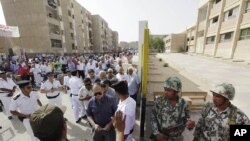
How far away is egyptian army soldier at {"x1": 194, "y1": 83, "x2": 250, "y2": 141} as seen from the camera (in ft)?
6.73

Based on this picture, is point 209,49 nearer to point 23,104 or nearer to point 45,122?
point 23,104

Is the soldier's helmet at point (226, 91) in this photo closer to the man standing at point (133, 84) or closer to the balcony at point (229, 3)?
the man standing at point (133, 84)

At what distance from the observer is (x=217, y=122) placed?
2.14 meters

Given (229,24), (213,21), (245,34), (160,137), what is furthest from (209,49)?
(160,137)

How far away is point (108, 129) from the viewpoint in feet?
9.55

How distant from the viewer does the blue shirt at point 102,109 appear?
294 cm

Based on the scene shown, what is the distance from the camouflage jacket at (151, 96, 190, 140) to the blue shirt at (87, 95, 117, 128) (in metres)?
0.87

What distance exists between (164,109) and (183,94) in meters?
4.03

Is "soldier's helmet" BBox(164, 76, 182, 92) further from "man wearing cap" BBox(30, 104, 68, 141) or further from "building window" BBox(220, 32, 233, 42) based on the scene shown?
"building window" BBox(220, 32, 233, 42)

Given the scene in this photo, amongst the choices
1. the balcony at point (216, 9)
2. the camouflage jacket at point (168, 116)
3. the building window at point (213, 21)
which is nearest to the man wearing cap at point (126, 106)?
the camouflage jacket at point (168, 116)

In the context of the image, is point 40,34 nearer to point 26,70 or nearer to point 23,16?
point 23,16

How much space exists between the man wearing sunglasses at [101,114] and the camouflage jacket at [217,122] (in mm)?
1552

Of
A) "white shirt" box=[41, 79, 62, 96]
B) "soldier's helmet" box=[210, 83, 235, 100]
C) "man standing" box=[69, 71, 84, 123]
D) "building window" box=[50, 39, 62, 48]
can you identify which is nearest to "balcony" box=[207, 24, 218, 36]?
"man standing" box=[69, 71, 84, 123]

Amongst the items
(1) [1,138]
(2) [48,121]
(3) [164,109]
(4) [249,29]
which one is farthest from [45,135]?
(4) [249,29]
